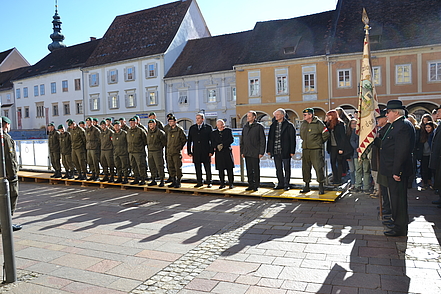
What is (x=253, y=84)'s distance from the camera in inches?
1398

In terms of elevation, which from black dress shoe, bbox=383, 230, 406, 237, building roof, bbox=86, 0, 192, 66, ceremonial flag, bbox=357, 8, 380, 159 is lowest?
black dress shoe, bbox=383, 230, 406, 237

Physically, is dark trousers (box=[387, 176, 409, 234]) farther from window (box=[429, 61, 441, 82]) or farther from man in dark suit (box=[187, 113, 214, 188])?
window (box=[429, 61, 441, 82])

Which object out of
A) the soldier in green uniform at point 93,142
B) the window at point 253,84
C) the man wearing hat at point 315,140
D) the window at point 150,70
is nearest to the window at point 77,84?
the window at point 150,70

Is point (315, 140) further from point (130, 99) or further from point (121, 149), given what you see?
point (130, 99)

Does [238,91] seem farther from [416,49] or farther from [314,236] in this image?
[314,236]

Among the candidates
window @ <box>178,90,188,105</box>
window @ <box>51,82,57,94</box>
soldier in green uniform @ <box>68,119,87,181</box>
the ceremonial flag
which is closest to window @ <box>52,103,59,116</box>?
window @ <box>51,82,57,94</box>

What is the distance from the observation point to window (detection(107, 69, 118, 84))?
4584 centimetres

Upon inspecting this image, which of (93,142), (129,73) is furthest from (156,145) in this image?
(129,73)

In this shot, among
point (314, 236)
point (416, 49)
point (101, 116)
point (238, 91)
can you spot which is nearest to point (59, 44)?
point (101, 116)

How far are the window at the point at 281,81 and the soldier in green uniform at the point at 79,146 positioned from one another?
23.7 m

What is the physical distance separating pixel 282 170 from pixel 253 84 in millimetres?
26264

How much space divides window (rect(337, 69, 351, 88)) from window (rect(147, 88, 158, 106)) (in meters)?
19.7

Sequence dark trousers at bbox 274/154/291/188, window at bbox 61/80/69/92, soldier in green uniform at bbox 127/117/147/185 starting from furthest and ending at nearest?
1. window at bbox 61/80/69/92
2. soldier in green uniform at bbox 127/117/147/185
3. dark trousers at bbox 274/154/291/188

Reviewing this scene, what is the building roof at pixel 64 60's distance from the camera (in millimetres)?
51250
